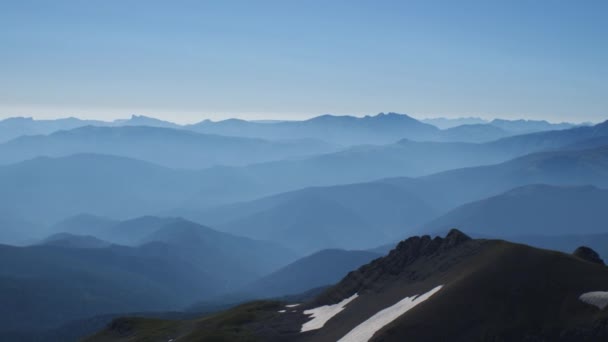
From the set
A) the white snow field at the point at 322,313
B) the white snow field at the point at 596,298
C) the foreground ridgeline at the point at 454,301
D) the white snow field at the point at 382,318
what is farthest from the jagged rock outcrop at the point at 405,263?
the white snow field at the point at 596,298

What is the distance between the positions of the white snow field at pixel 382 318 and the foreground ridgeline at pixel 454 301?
28cm

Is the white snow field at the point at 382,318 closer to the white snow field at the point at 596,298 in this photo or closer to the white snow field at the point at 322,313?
the white snow field at the point at 322,313

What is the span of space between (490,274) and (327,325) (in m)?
26.7

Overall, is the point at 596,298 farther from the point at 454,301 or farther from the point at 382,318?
the point at 382,318

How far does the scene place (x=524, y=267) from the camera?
69812 millimetres

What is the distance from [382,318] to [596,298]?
26201 mm

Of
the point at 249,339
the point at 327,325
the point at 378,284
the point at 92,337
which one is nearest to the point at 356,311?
the point at 327,325

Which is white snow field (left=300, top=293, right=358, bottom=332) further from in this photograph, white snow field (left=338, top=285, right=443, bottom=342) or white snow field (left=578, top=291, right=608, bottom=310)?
white snow field (left=578, top=291, right=608, bottom=310)

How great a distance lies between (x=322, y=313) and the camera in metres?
94.4

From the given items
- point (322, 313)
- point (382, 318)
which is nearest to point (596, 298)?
point (382, 318)

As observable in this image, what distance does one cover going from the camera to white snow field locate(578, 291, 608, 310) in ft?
191

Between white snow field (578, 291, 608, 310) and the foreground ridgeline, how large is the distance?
3.9 inches

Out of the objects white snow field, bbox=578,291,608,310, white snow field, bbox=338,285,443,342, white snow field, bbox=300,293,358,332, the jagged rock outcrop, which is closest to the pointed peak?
the jagged rock outcrop

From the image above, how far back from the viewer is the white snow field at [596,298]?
5809 cm
